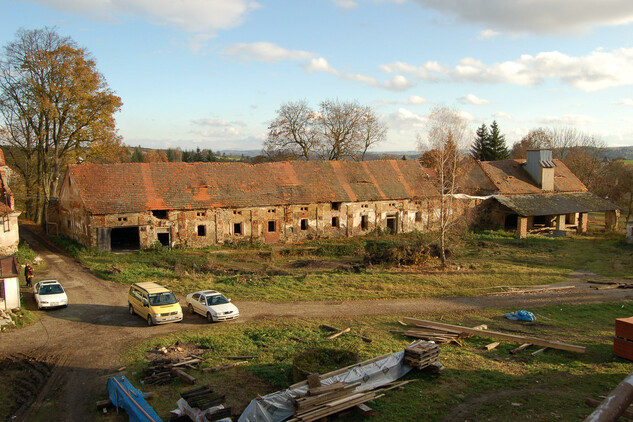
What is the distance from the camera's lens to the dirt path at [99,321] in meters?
13.1

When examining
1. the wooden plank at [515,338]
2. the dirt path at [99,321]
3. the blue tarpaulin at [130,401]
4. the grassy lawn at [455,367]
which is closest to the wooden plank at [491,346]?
the grassy lawn at [455,367]

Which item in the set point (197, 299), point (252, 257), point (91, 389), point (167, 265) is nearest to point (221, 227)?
point (252, 257)

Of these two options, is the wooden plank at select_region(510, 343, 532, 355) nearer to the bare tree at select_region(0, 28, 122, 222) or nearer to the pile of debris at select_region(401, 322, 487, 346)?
the pile of debris at select_region(401, 322, 487, 346)

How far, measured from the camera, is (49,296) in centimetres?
2031

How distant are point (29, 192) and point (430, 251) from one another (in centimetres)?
3840

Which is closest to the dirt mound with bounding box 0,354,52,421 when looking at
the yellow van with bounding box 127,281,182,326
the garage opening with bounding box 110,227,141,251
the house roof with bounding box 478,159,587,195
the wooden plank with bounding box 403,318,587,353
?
the yellow van with bounding box 127,281,182,326

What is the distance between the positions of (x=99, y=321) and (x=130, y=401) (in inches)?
379

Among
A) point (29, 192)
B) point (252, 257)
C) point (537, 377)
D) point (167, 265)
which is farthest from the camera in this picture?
point (29, 192)

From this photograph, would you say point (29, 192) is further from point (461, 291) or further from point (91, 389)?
point (461, 291)

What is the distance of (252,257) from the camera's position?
31391 mm

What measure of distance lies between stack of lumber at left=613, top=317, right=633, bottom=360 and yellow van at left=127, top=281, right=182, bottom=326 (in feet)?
52.5

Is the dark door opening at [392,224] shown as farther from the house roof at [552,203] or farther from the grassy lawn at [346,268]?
the house roof at [552,203]

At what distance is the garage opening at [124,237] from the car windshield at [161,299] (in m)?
16.5

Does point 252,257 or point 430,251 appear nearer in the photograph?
point 430,251
